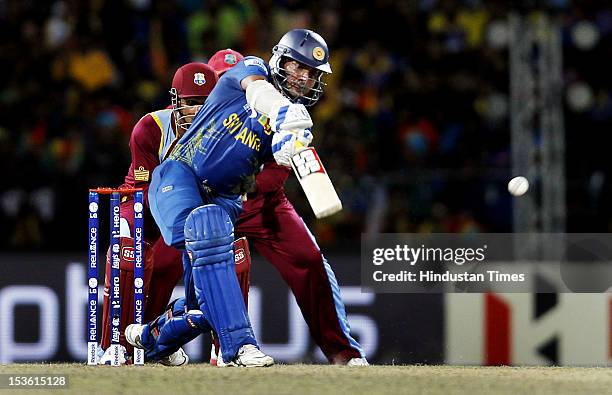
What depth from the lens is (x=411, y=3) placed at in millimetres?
13195

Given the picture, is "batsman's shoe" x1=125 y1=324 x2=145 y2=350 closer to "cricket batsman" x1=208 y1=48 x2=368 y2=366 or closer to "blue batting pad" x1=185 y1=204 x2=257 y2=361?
"blue batting pad" x1=185 y1=204 x2=257 y2=361

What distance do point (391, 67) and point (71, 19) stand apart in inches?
122

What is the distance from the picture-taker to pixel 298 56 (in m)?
6.38

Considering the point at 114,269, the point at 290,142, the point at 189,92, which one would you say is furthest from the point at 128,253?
the point at 290,142

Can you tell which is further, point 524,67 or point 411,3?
point 411,3

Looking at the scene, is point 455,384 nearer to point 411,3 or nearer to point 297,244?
point 297,244

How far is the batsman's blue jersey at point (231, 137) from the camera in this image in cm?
639

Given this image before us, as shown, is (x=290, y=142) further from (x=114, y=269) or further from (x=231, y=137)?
A: (x=114, y=269)

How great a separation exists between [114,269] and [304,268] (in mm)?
1145

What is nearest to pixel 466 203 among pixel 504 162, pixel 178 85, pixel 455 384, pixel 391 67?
pixel 504 162

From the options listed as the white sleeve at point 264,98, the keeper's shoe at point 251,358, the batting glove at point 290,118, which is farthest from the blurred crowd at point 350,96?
the batting glove at point 290,118

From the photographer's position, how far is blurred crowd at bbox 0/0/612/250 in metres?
10.8

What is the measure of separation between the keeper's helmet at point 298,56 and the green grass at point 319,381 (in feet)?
4.59

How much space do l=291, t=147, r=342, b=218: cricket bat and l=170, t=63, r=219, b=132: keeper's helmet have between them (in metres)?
1.60
